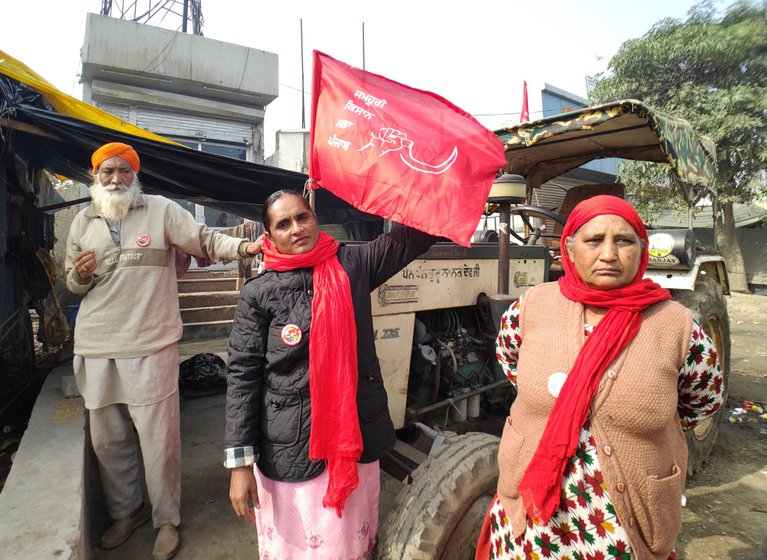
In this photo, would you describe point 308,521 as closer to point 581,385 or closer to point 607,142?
point 581,385

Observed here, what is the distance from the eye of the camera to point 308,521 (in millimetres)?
1551

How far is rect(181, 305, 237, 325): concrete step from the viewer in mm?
7189

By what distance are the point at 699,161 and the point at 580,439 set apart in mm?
3309

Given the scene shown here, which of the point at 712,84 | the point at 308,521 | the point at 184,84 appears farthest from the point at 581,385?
the point at 712,84

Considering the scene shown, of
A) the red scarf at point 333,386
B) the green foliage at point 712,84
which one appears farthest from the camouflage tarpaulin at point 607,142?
the green foliage at point 712,84

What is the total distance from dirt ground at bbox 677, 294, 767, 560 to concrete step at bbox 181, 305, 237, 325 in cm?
646

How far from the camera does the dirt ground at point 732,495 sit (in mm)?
2512

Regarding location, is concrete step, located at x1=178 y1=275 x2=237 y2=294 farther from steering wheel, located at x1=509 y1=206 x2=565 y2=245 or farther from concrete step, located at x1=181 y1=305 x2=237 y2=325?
steering wheel, located at x1=509 y1=206 x2=565 y2=245

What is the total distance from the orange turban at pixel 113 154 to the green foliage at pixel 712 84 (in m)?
12.4

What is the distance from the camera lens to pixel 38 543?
1690 millimetres

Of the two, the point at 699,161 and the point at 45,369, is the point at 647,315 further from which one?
the point at 45,369

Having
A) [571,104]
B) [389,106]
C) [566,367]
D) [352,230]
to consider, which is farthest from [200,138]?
[571,104]

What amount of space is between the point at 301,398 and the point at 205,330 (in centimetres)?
626

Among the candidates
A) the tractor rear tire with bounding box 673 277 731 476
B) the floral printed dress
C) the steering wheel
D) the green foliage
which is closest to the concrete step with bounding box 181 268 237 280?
the steering wheel
